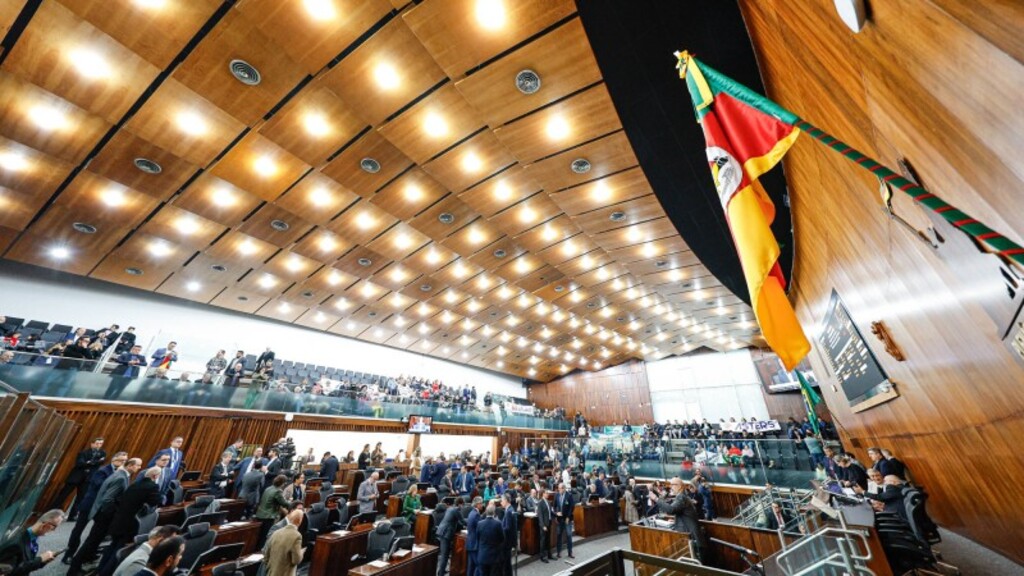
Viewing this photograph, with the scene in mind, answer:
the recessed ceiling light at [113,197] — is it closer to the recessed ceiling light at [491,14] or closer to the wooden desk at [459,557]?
the recessed ceiling light at [491,14]

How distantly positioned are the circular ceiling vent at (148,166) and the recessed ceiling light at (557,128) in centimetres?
753

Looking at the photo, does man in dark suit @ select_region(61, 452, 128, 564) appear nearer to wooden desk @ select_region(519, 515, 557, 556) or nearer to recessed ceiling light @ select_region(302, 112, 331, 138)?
recessed ceiling light @ select_region(302, 112, 331, 138)

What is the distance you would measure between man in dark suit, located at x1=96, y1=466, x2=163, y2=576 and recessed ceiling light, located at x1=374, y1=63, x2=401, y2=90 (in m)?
5.99

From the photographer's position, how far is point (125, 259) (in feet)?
32.2

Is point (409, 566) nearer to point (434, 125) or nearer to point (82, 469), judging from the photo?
point (82, 469)

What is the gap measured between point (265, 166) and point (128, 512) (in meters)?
5.83

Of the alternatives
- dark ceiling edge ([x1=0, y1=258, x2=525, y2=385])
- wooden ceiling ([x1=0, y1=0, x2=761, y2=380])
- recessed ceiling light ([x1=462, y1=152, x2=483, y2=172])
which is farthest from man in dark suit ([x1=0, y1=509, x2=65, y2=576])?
dark ceiling edge ([x1=0, y1=258, x2=525, y2=385])

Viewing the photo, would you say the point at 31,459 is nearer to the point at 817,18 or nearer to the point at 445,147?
the point at 445,147

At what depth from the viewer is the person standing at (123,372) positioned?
311 inches

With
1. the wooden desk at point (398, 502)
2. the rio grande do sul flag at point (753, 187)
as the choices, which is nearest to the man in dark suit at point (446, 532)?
the wooden desk at point (398, 502)

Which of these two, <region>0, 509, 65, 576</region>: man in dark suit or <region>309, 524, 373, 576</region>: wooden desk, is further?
<region>309, 524, 373, 576</region>: wooden desk

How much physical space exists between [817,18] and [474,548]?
654 cm

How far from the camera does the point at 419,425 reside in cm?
1343

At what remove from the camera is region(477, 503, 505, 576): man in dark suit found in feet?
15.5
